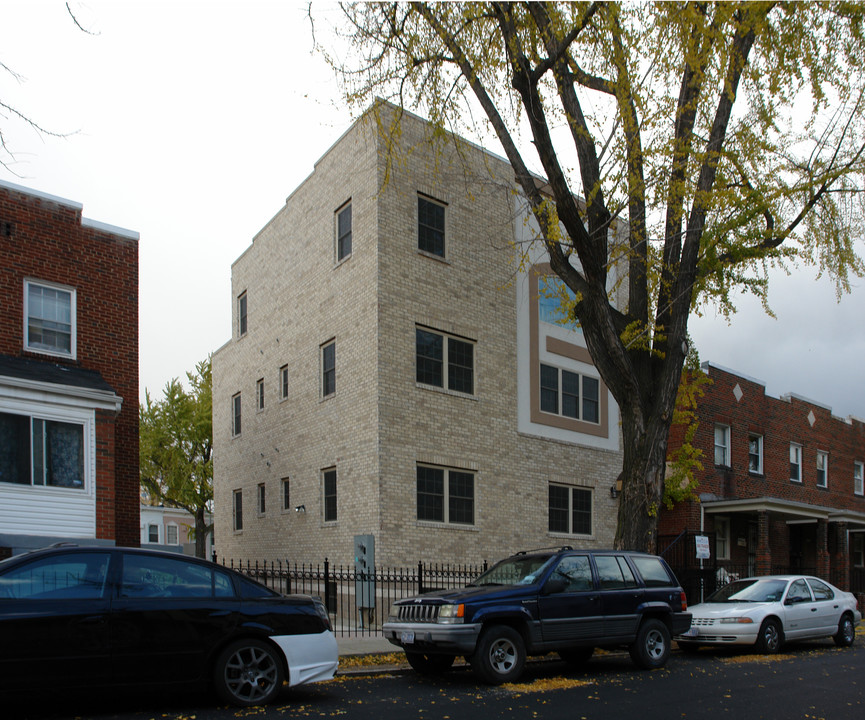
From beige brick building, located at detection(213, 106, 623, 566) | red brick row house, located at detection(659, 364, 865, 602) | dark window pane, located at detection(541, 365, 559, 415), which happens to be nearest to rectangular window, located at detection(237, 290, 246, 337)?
beige brick building, located at detection(213, 106, 623, 566)

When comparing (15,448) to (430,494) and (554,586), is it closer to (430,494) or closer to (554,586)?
(430,494)

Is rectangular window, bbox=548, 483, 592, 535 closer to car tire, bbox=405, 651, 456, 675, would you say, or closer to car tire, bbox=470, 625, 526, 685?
Answer: car tire, bbox=405, 651, 456, 675

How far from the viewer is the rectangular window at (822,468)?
3115cm

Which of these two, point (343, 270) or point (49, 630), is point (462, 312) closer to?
point (343, 270)

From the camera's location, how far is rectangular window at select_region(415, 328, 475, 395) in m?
20.5

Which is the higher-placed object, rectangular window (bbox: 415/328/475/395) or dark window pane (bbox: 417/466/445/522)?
rectangular window (bbox: 415/328/475/395)

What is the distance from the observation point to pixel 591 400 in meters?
24.8

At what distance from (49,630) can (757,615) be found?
1140 cm

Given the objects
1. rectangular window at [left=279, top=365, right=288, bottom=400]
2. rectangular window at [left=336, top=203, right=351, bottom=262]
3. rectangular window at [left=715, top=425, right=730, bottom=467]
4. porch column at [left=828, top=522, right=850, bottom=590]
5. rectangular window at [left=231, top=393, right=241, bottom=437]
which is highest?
rectangular window at [left=336, top=203, right=351, bottom=262]

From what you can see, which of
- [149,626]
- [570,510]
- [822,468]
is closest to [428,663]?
[149,626]

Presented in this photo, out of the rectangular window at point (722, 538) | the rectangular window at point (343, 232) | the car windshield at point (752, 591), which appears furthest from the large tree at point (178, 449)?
the car windshield at point (752, 591)

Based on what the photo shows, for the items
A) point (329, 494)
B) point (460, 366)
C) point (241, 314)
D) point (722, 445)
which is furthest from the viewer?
point (241, 314)

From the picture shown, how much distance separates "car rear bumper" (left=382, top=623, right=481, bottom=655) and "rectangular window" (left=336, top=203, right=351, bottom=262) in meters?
12.1

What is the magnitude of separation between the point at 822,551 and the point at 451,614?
20.5m
